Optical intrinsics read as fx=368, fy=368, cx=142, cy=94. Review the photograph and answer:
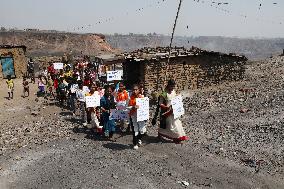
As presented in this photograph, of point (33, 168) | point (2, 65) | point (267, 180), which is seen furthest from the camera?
point (2, 65)

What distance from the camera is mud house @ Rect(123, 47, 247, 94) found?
1975 cm

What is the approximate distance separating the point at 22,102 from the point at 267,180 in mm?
15235

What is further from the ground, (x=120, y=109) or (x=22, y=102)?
(x=120, y=109)

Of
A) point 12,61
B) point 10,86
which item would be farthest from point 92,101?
point 12,61

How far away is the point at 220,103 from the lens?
17.6m

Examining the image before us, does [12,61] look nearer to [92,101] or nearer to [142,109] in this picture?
[92,101]

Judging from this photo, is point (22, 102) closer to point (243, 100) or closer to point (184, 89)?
point (184, 89)

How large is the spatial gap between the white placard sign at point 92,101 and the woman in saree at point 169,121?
8.19 feet

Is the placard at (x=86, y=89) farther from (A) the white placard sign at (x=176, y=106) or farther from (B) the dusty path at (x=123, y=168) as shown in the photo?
(A) the white placard sign at (x=176, y=106)

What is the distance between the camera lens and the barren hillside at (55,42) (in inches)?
2320

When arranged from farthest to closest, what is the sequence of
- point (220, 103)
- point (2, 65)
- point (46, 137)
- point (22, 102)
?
point (2, 65) → point (22, 102) → point (220, 103) → point (46, 137)

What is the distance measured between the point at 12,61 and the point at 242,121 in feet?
71.9

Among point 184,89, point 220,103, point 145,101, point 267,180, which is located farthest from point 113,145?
point 184,89

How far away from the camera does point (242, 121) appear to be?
14.2 metres
